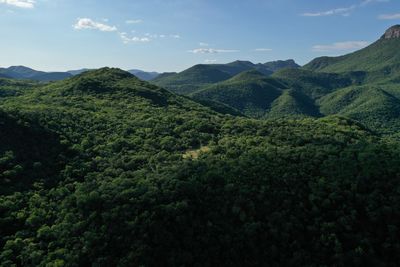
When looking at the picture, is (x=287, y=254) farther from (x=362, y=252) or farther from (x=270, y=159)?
(x=270, y=159)

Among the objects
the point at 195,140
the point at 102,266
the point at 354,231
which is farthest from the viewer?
the point at 195,140

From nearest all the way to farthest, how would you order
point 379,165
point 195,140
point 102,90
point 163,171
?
point 163,171
point 379,165
point 195,140
point 102,90

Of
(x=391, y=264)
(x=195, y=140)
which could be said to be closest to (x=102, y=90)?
(x=195, y=140)

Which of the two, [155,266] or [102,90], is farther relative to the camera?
[102,90]
